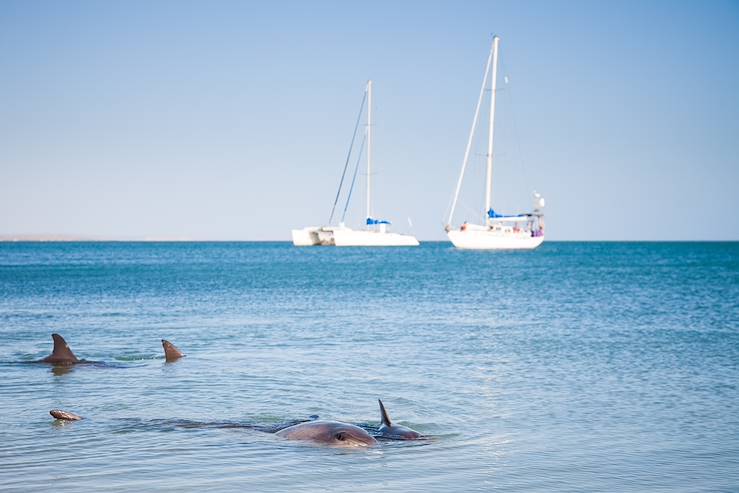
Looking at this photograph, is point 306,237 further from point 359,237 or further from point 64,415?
point 64,415

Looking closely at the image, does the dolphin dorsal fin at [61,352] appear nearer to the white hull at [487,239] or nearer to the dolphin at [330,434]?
the dolphin at [330,434]

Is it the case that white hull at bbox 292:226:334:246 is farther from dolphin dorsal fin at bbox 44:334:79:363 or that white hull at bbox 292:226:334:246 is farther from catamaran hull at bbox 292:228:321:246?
dolphin dorsal fin at bbox 44:334:79:363

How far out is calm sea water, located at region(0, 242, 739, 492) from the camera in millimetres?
10008

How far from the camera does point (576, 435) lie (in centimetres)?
1219

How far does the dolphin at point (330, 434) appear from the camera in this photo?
11.2 metres

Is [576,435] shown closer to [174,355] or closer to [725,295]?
[174,355]

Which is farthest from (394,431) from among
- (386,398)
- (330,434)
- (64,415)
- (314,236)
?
(314,236)

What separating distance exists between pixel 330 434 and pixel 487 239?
10480 centimetres

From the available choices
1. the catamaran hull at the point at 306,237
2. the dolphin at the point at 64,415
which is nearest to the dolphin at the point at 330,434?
the dolphin at the point at 64,415

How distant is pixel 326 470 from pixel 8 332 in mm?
19506

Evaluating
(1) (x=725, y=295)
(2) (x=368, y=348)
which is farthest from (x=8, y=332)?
(1) (x=725, y=295)

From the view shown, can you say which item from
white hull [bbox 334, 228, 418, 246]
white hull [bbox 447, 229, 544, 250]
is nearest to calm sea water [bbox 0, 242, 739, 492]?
white hull [bbox 447, 229, 544, 250]

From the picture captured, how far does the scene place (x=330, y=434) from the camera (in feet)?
37.1

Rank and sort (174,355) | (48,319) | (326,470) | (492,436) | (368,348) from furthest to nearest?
(48,319) → (368,348) → (174,355) → (492,436) → (326,470)
